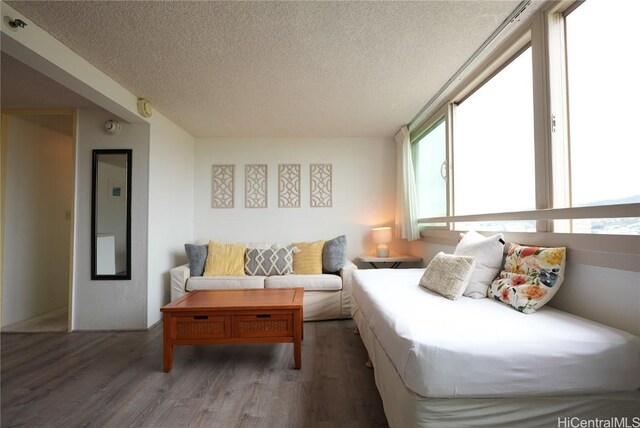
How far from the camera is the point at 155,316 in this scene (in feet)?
10.0

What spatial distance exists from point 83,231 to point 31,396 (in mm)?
1631

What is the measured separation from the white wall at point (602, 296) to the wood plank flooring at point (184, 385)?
1.20 m

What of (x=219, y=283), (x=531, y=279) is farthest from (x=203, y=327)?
(x=531, y=279)

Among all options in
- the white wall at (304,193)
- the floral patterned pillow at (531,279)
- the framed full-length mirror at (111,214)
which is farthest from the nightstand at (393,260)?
the framed full-length mirror at (111,214)

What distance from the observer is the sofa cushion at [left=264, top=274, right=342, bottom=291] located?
3.13 m

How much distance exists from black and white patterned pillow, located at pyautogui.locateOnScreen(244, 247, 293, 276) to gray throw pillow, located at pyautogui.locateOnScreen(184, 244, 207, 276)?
1.70 ft

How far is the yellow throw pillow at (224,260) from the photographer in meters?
3.33

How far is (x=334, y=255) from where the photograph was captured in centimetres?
341

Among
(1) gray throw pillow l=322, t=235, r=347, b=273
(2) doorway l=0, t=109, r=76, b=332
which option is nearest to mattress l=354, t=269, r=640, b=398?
(1) gray throw pillow l=322, t=235, r=347, b=273

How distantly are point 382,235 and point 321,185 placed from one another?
1140 millimetres

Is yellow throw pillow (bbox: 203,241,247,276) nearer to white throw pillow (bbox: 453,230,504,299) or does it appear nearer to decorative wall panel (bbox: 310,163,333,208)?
decorative wall panel (bbox: 310,163,333,208)

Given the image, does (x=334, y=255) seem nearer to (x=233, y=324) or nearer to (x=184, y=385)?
(x=233, y=324)

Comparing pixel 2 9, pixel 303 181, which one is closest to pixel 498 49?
pixel 303 181

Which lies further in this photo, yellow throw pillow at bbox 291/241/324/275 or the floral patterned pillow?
yellow throw pillow at bbox 291/241/324/275
